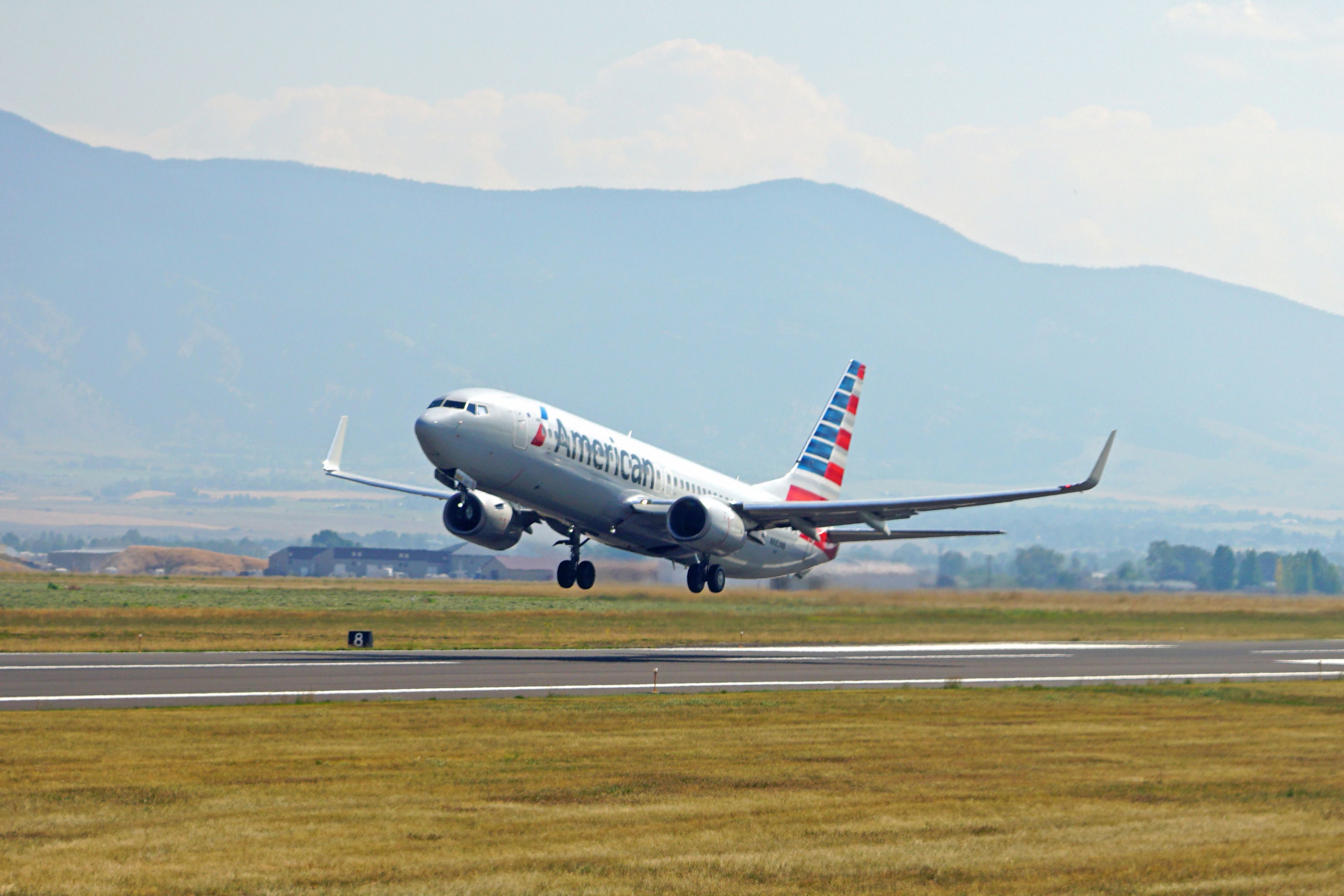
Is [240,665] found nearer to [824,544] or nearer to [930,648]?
[824,544]

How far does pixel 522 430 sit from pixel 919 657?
59.2 ft

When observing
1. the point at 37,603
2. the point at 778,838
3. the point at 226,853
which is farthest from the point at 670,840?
the point at 37,603

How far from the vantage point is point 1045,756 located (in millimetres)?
25859

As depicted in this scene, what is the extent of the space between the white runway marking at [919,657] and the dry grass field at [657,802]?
59.5ft

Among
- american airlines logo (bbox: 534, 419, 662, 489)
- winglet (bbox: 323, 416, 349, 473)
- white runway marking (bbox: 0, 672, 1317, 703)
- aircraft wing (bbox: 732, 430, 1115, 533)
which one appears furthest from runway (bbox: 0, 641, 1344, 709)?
winglet (bbox: 323, 416, 349, 473)

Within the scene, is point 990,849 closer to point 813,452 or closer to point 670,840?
point 670,840

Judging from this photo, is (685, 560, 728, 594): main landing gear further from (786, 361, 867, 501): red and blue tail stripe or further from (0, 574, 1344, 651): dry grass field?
(786, 361, 867, 501): red and blue tail stripe

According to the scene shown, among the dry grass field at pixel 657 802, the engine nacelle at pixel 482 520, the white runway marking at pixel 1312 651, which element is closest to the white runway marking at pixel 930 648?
the white runway marking at pixel 1312 651

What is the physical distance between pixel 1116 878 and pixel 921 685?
24.5 metres

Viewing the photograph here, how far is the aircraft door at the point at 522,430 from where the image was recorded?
45906 millimetres

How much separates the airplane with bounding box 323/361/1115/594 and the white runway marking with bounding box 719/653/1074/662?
3817 millimetres

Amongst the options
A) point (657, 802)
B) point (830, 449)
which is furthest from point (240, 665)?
point (830, 449)

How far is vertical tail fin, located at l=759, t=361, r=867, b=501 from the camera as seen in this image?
212 feet

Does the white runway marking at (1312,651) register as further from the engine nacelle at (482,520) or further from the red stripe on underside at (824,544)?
the engine nacelle at (482,520)
